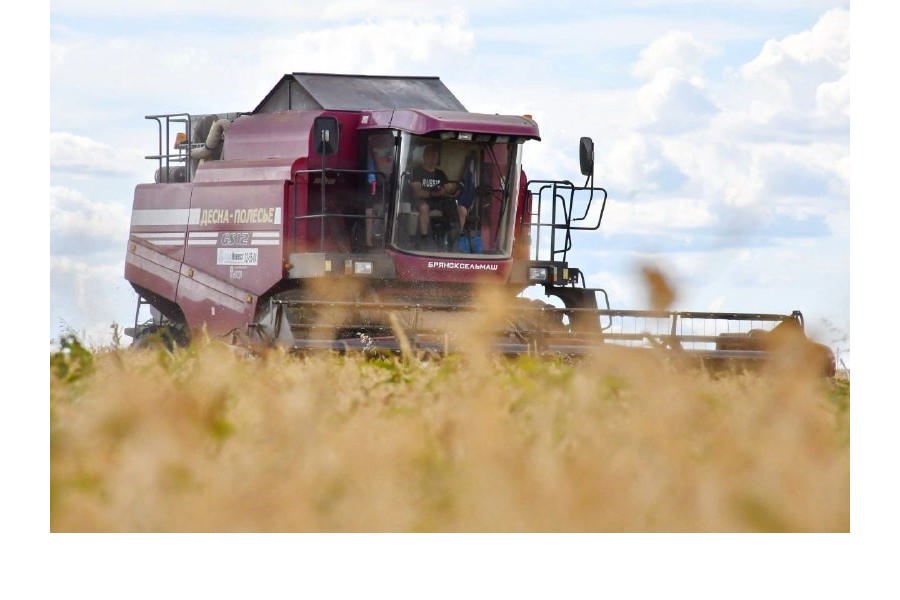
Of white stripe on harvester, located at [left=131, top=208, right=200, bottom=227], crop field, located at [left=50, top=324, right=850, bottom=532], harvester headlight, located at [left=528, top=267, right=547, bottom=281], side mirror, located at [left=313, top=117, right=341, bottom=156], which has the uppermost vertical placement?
side mirror, located at [left=313, top=117, right=341, bottom=156]

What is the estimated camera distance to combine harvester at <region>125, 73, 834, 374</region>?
14.2 m

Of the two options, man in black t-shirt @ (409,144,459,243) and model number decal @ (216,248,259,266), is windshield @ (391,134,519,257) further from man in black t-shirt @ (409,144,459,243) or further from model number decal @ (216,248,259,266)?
model number decal @ (216,248,259,266)

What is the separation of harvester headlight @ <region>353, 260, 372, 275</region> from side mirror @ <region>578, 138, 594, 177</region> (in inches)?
106

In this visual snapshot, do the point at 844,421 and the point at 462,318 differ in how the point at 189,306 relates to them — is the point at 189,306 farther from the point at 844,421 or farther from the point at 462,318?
the point at 844,421

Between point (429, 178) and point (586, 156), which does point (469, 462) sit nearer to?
point (429, 178)

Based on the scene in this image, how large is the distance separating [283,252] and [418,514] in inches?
376

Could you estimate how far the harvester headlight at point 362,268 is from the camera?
559 inches

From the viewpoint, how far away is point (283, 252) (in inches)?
572

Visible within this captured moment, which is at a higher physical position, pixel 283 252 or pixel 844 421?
pixel 283 252

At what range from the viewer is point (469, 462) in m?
5.23

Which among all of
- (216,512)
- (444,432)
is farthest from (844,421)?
(216,512)

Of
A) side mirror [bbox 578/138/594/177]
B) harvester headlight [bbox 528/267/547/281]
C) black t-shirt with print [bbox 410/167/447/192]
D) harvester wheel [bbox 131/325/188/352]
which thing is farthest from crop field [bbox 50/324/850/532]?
harvester wheel [bbox 131/325/188/352]

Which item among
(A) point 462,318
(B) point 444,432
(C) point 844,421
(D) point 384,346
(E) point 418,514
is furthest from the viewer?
(A) point 462,318

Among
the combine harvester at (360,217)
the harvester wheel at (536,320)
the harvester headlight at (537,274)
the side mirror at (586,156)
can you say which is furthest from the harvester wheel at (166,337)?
the side mirror at (586,156)
